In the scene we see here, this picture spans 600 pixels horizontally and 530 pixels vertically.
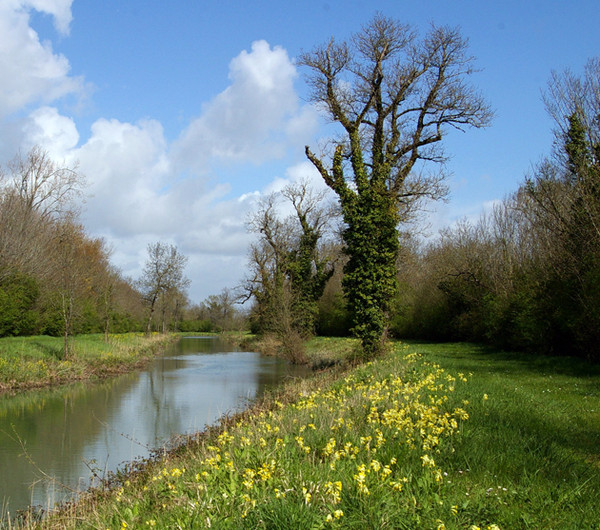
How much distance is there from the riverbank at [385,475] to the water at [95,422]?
1.64m

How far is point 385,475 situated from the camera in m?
4.47

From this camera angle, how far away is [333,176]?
70.6ft

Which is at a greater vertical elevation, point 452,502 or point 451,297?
point 451,297

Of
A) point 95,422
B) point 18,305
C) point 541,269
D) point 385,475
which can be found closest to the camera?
point 385,475

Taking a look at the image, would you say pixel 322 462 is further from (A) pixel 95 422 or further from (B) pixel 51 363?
(B) pixel 51 363

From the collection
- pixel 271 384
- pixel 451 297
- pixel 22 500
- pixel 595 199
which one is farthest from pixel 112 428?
pixel 451 297

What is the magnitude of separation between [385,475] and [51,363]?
19.2 m

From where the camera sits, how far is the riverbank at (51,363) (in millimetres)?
18031

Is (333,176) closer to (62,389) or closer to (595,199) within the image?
(595,199)

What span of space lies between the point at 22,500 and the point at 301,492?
19.2 feet

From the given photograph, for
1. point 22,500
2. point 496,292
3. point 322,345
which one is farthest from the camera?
point 322,345

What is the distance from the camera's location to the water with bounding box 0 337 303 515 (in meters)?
8.64

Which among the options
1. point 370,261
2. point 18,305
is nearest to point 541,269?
point 370,261

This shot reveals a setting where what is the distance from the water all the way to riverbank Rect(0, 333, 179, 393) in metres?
0.89
